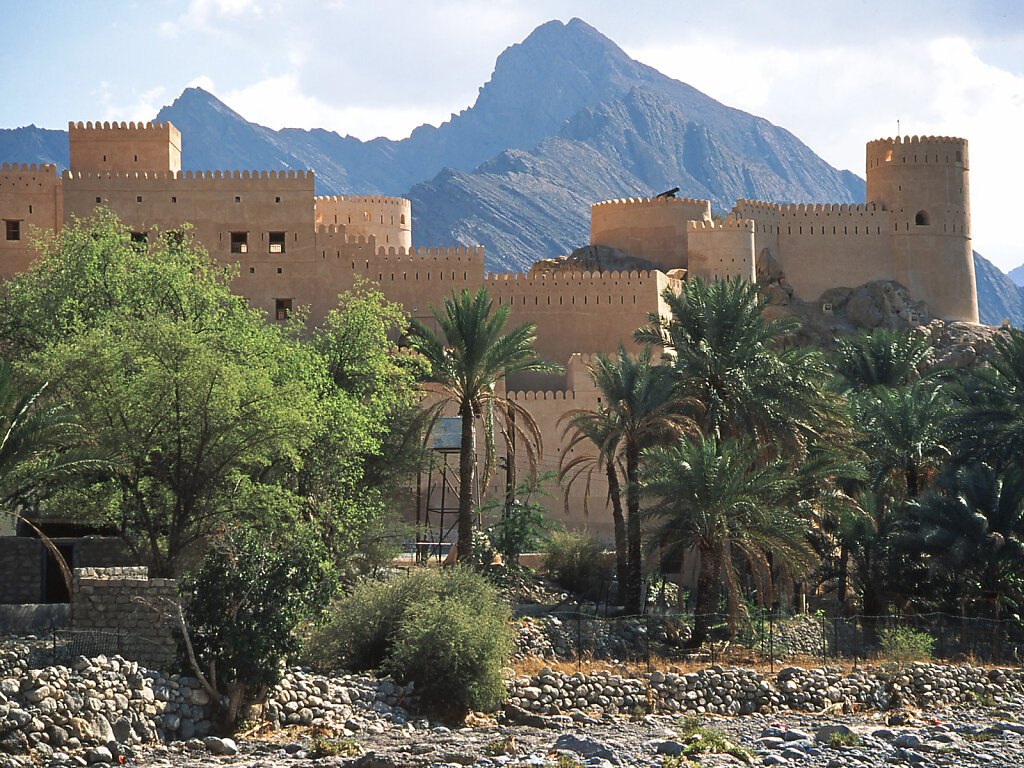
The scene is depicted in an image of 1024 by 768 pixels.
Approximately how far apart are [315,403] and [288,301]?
46.9ft

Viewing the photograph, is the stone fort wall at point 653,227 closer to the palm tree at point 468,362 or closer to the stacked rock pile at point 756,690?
the palm tree at point 468,362

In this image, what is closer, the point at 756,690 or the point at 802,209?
the point at 756,690

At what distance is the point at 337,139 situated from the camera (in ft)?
508

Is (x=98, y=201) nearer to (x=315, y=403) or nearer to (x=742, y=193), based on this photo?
(x=315, y=403)

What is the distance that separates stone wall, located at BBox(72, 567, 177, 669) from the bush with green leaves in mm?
2303

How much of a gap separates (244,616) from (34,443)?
10.4ft

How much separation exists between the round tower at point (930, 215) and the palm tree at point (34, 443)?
30770 mm

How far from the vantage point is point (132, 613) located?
16.2 m

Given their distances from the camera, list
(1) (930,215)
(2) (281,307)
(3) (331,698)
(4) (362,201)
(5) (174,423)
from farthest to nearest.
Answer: (1) (930,215)
(4) (362,201)
(2) (281,307)
(5) (174,423)
(3) (331,698)

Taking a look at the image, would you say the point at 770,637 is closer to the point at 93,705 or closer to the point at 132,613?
the point at 132,613

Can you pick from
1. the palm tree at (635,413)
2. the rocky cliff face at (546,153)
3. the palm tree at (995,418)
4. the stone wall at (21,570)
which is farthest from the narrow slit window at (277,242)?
the rocky cliff face at (546,153)

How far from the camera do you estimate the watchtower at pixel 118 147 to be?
1469 inches

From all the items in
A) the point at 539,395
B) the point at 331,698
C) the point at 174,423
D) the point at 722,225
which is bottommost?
the point at 331,698

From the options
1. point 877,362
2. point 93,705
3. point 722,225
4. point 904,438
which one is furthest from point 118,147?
point 93,705
